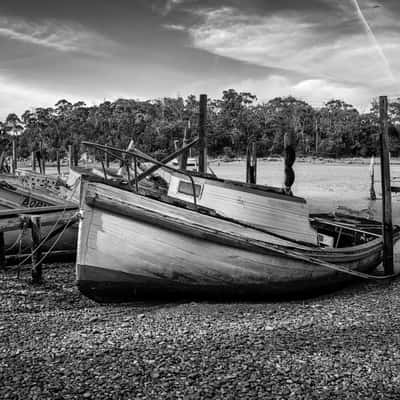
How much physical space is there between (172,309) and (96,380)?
2348 mm

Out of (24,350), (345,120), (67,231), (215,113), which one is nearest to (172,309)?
(24,350)

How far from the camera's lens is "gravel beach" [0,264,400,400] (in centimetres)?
462

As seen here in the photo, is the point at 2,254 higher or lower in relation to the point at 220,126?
lower

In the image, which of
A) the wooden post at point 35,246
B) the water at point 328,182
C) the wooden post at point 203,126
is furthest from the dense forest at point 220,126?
the wooden post at point 35,246

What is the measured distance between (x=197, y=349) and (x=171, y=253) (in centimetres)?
180

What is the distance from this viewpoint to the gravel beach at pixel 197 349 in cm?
462

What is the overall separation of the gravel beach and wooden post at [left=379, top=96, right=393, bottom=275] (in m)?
1.99

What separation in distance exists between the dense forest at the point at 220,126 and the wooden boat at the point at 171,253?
36.5m

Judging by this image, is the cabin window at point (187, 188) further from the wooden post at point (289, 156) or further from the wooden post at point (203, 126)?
the wooden post at point (203, 126)

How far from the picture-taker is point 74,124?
202 ft

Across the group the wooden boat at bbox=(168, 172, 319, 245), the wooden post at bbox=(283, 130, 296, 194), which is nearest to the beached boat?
the wooden boat at bbox=(168, 172, 319, 245)

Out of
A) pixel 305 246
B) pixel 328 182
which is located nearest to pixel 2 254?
pixel 305 246

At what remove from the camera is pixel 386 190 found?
9383 millimetres

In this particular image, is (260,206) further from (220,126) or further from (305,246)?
(220,126)
